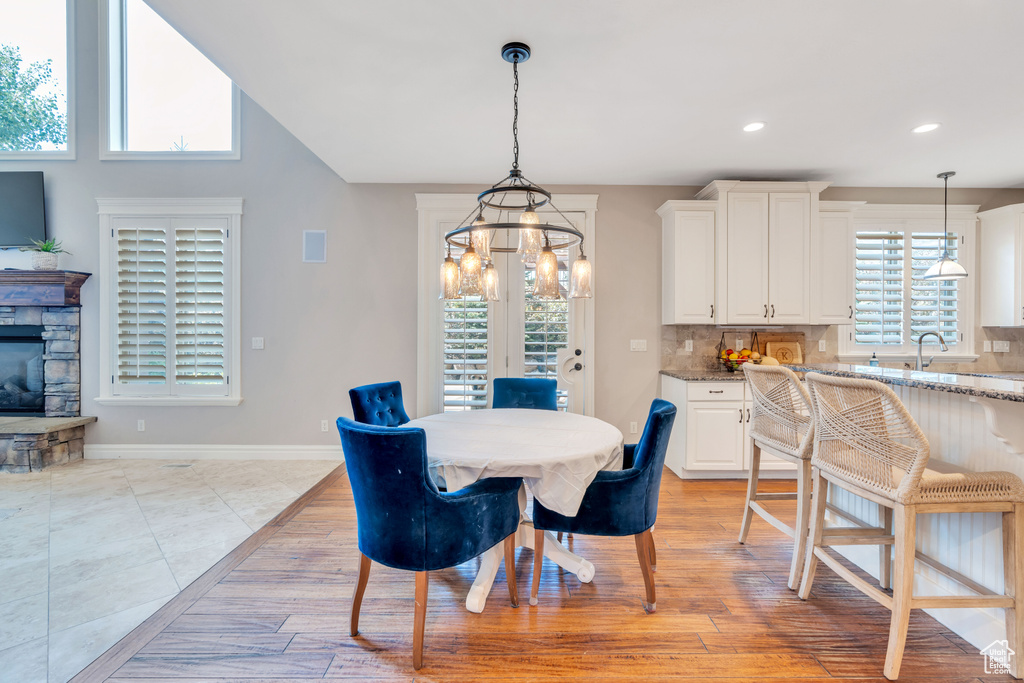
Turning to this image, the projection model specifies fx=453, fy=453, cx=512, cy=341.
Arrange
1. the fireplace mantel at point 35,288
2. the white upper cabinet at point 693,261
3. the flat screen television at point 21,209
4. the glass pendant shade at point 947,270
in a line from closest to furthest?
the glass pendant shade at point 947,270 < the white upper cabinet at point 693,261 < the fireplace mantel at point 35,288 < the flat screen television at point 21,209

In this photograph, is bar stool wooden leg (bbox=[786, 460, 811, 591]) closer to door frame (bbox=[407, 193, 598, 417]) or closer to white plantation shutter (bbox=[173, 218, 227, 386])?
door frame (bbox=[407, 193, 598, 417])

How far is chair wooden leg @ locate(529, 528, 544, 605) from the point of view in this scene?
198 centimetres

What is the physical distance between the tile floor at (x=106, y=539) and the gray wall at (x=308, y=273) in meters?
0.55

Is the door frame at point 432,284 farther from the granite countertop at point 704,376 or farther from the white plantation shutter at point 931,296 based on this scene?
the white plantation shutter at point 931,296

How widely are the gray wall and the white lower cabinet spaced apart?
591mm

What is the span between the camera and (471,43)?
2.12m

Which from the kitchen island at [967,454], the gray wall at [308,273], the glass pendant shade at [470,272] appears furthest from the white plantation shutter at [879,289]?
the glass pendant shade at [470,272]

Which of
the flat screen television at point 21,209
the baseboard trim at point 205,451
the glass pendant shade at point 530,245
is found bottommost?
the baseboard trim at point 205,451

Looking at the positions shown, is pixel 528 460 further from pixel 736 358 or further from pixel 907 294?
pixel 907 294

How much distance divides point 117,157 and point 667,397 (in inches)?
213

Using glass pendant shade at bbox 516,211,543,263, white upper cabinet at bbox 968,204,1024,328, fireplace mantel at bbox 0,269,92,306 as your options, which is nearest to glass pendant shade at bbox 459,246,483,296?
glass pendant shade at bbox 516,211,543,263

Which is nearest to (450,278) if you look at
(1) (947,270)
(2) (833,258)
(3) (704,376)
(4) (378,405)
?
(4) (378,405)

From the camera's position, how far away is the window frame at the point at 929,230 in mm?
4105

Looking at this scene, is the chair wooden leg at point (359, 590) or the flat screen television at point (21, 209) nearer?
the chair wooden leg at point (359, 590)
